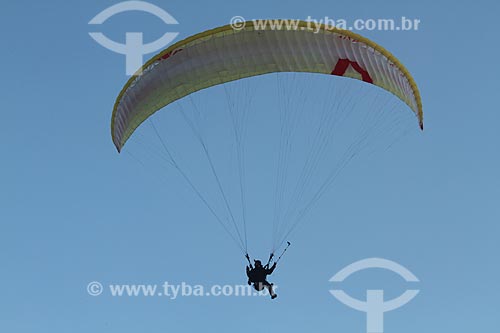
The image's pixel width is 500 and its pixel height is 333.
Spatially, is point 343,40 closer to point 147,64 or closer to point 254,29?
point 254,29

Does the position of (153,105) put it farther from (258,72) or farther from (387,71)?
(387,71)

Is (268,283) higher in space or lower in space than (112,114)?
lower

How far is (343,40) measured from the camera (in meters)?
34.6

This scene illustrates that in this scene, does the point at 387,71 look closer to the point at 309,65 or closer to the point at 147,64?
the point at 309,65

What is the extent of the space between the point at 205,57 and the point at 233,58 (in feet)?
2.68

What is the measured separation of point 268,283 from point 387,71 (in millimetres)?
7205

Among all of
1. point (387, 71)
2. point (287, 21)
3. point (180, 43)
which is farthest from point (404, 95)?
point (180, 43)

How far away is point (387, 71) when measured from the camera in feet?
116

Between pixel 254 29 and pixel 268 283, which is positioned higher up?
pixel 254 29

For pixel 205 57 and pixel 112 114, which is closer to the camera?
pixel 205 57

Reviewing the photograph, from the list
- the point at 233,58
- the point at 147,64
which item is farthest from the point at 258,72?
the point at 147,64

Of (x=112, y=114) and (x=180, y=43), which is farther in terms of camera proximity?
(x=112, y=114)

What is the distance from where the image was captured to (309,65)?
35.3m

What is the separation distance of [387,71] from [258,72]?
12.5ft
